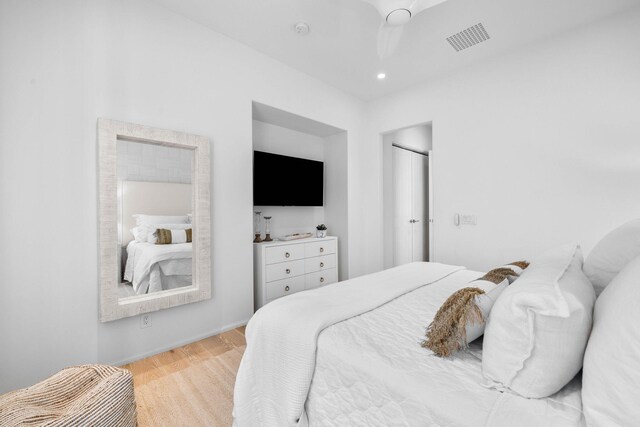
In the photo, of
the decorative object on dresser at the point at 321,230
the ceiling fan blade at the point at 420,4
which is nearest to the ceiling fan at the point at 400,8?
the ceiling fan blade at the point at 420,4

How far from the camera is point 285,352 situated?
3.91 feet

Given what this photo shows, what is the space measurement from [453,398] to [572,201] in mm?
2638

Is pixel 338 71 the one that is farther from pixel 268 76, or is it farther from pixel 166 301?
pixel 166 301

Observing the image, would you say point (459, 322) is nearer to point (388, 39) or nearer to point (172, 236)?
point (172, 236)

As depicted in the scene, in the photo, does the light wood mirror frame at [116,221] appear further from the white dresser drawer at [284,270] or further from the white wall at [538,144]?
the white wall at [538,144]

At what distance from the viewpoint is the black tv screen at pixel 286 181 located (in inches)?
128

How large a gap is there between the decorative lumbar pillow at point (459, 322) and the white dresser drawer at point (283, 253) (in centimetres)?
222

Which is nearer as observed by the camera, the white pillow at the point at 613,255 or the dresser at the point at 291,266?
the white pillow at the point at 613,255

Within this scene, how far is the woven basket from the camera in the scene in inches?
34.5

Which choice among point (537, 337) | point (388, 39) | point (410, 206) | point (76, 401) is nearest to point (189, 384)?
point (76, 401)

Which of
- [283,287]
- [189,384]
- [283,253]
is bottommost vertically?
[189,384]

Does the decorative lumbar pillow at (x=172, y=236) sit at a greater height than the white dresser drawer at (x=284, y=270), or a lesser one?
greater

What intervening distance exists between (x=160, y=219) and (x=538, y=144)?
11.4ft

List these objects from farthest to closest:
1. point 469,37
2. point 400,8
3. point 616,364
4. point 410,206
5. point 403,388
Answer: point 410,206 < point 469,37 < point 400,8 < point 403,388 < point 616,364
